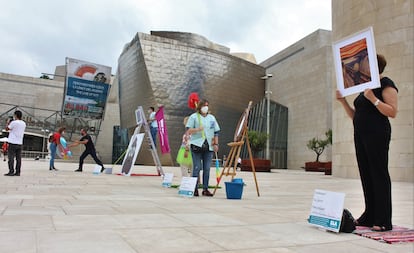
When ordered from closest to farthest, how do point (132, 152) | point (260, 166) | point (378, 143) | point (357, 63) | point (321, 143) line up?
point (378, 143)
point (357, 63)
point (132, 152)
point (260, 166)
point (321, 143)

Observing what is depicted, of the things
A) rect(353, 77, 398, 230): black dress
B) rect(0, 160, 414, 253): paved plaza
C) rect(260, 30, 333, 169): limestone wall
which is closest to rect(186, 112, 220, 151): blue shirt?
rect(0, 160, 414, 253): paved plaza

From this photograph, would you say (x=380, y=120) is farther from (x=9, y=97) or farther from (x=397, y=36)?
(x=9, y=97)

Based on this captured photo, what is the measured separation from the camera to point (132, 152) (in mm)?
11992

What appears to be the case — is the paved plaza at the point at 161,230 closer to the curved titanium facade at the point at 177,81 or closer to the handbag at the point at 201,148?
the handbag at the point at 201,148

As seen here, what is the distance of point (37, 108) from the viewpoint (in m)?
50.8

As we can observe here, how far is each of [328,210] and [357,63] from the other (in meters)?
1.48

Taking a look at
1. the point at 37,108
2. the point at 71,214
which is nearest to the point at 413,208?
the point at 71,214

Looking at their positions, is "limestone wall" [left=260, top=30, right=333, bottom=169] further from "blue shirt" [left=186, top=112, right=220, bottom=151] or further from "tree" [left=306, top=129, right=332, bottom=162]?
"blue shirt" [left=186, top=112, right=220, bottom=151]

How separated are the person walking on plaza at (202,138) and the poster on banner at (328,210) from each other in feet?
9.63

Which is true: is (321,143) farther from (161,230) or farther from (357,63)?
(161,230)

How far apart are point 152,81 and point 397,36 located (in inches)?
909

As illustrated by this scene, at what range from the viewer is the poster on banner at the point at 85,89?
35.8 meters

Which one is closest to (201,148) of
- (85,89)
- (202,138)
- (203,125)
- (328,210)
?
(202,138)

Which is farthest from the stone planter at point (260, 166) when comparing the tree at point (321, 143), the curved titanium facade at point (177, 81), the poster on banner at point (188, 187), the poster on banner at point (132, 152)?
the poster on banner at point (188, 187)
